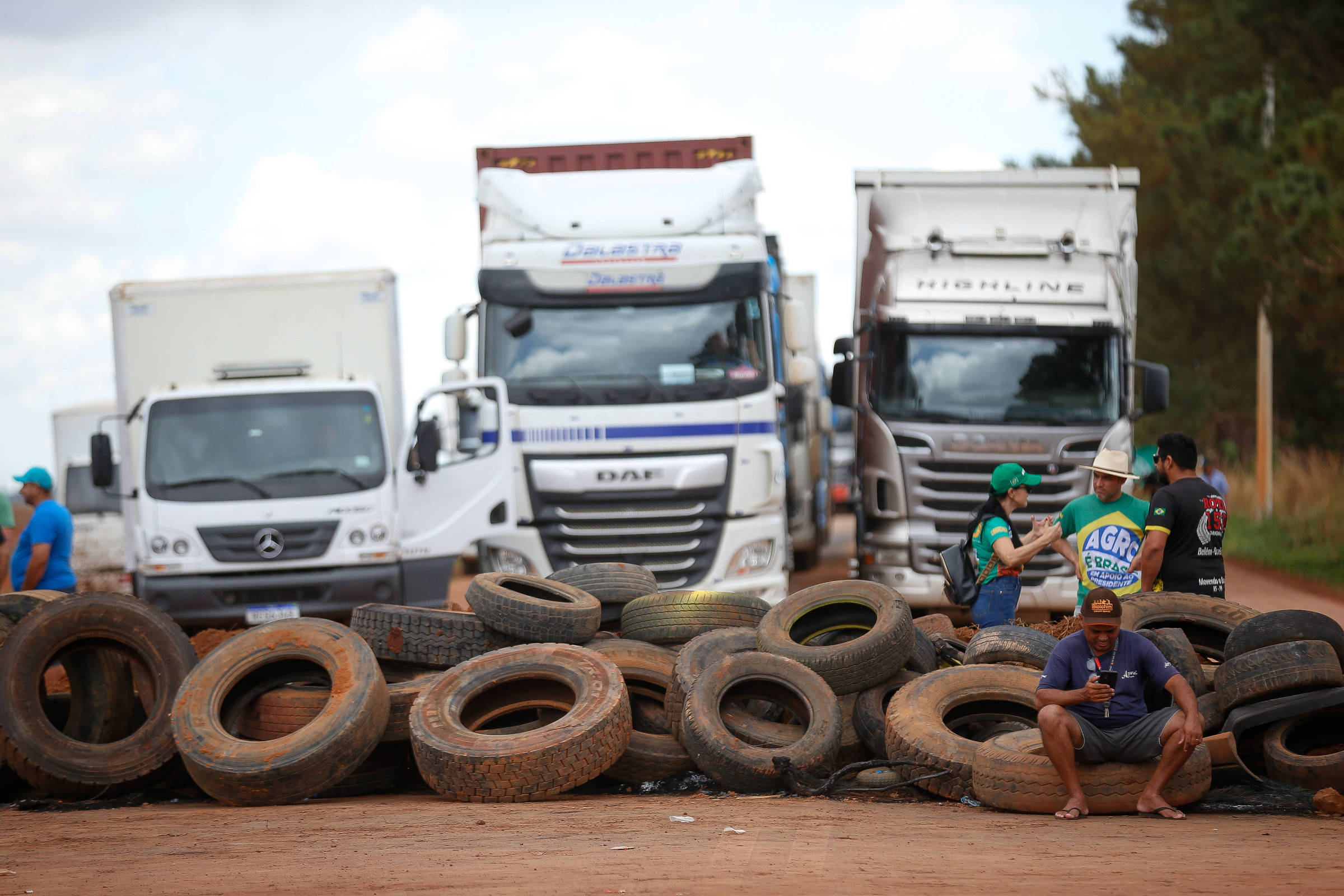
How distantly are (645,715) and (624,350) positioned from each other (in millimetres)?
4464

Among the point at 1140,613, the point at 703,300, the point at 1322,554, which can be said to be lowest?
the point at 1322,554

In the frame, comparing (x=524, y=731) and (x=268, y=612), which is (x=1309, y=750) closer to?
(x=524, y=731)

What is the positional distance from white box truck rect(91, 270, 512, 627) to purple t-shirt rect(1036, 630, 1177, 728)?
620 centimetres

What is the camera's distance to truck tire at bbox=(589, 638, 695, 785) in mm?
7484

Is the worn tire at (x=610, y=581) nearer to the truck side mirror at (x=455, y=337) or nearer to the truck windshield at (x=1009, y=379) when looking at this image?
the truck side mirror at (x=455, y=337)

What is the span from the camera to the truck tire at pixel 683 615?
8945 millimetres

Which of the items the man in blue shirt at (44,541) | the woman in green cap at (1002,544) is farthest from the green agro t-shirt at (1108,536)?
the man in blue shirt at (44,541)

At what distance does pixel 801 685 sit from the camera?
24.7 ft

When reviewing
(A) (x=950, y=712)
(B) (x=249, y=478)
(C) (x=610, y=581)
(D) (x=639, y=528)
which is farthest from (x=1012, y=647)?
(B) (x=249, y=478)

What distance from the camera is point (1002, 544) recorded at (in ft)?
26.1

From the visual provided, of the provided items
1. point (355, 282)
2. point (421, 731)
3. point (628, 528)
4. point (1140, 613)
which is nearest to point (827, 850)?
point (421, 731)

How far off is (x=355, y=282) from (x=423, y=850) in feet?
24.6

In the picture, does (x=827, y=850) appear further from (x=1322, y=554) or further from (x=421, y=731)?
(x=1322, y=554)

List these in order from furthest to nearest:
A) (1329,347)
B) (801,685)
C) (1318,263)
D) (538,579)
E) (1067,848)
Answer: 1. (1329,347)
2. (1318,263)
3. (538,579)
4. (801,685)
5. (1067,848)
